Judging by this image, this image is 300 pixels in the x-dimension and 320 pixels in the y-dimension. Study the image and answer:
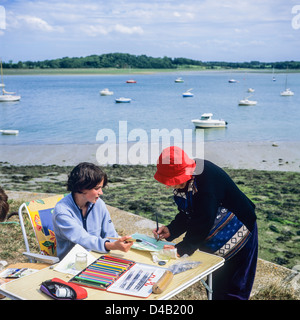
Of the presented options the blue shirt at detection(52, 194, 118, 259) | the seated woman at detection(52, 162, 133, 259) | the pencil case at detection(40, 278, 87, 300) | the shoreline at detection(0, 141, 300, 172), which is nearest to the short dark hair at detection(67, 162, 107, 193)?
the seated woman at detection(52, 162, 133, 259)

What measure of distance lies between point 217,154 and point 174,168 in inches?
574

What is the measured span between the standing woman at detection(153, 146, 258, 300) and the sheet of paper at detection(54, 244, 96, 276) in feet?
2.18

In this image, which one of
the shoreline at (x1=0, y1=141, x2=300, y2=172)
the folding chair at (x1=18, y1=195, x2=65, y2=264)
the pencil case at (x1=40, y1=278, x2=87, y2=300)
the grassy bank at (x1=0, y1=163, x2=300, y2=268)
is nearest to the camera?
the pencil case at (x1=40, y1=278, x2=87, y2=300)

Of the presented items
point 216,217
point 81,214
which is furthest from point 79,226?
point 216,217

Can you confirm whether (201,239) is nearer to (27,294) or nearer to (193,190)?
(193,190)

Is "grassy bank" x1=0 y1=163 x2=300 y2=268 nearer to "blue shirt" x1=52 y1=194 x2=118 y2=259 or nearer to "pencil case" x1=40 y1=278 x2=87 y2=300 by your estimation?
"blue shirt" x1=52 y1=194 x2=118 y2=259

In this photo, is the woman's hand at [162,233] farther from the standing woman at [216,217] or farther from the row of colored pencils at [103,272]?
the row of colored pencils at [103,272]

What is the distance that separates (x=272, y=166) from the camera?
13.9 m

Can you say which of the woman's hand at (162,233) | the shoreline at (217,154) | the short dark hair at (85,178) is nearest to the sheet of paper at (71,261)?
the short dark hair at (85,178)

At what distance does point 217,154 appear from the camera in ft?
56.0

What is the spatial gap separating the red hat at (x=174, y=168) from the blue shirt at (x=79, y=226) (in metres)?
0.77

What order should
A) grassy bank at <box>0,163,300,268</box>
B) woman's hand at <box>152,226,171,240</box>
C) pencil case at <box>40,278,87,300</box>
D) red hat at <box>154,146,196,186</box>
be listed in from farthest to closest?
grassy bank at <box>0,163,300,268</box>
woman's hand at <box>152,226,171,240</box>
red hat at <box>154,146,196,186</box>
pencil case at <box>40,278,87,300</box>

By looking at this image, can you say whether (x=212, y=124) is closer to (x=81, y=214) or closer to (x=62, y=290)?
(x=81, y=214)

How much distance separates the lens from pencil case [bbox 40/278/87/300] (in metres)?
2.42
